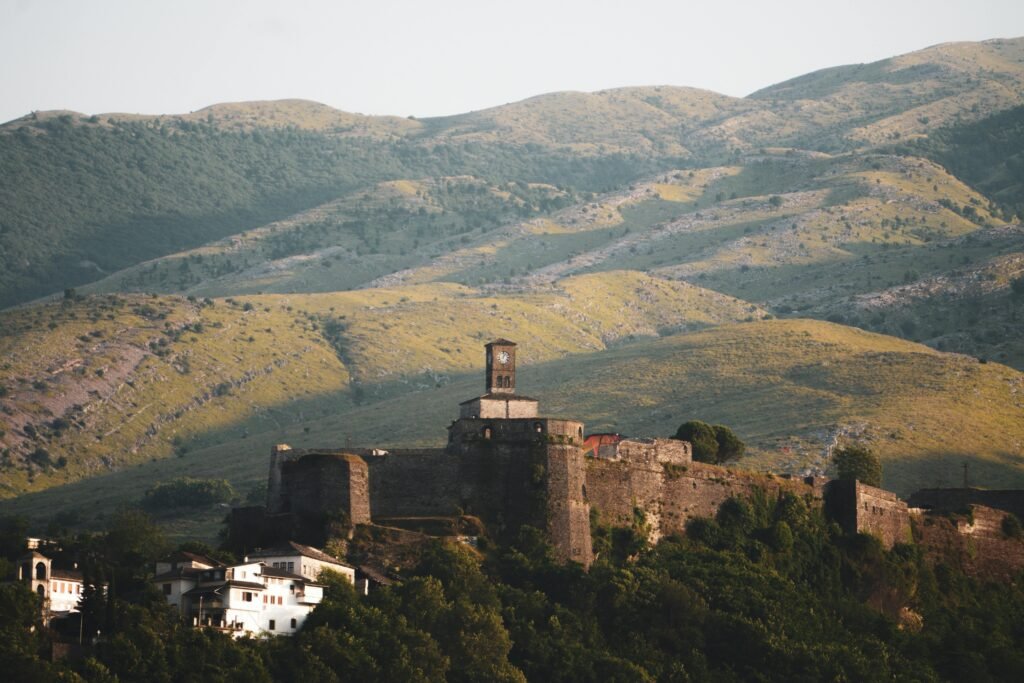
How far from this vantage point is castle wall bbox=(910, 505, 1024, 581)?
12838 centimetres

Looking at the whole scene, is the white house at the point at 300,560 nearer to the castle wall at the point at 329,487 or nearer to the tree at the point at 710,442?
the castle wall at the point at 329,487

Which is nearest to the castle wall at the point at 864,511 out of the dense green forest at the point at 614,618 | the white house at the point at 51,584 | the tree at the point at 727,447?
the dense green forest at the point at 614,618

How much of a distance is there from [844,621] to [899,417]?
195 ft

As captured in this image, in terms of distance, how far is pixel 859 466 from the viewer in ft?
454

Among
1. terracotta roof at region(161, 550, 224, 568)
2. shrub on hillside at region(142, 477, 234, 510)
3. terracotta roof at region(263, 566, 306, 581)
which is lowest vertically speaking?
shrub on hillside at region(142, 477, 234, 510)

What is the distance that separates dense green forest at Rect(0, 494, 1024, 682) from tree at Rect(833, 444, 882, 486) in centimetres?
1153

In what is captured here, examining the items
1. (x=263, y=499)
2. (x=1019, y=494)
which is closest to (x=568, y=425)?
(x=1019, y=494)

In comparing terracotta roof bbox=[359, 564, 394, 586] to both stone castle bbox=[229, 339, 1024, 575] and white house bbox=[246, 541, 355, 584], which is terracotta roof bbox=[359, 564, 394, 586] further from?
stone castle bbox=[229, 339, 1024, 575]

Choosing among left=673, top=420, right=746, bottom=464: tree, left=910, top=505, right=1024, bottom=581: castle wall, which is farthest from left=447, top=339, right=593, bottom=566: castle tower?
left=910, top=505, right=1024, bottom=581: castle wall

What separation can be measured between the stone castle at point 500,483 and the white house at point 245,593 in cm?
744

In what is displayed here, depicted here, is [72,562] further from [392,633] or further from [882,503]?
[882,503]

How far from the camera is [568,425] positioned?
358 feet

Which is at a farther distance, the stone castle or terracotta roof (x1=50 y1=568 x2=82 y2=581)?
the stone castle

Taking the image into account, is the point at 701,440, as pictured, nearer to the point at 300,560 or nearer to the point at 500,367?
the point at 500,367
